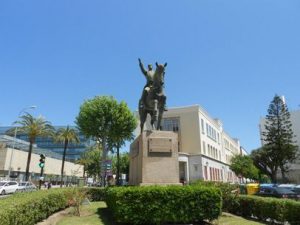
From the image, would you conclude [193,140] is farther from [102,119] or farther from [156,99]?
[156,99]

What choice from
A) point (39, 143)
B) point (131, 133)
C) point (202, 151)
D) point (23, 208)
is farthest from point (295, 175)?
point (39, 143)

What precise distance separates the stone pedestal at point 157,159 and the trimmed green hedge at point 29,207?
3822mm

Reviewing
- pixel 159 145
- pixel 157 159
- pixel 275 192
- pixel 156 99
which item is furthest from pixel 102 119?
pixel 157 159

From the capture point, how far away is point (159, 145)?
11906 mm

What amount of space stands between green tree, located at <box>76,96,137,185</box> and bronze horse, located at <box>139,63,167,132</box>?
24.1 metres

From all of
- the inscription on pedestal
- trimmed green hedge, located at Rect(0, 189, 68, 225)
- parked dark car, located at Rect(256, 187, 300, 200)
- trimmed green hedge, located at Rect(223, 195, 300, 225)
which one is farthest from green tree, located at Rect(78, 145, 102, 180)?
the inscription on pedestal

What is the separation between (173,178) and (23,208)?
5.40 metres

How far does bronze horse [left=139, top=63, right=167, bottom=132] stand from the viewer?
41.8 ft

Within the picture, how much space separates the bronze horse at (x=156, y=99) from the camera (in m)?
12.7

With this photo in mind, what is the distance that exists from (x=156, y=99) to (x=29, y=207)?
21.0 feet

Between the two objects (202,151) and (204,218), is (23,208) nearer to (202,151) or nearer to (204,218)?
(204,218)

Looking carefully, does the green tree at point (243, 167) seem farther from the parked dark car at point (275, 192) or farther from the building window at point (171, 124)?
the parked dark car at point (275, 192)

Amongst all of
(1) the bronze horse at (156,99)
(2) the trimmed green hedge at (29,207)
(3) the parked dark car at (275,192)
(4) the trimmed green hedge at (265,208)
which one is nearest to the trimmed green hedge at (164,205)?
(2) the trimmed green hedge at (29,207)

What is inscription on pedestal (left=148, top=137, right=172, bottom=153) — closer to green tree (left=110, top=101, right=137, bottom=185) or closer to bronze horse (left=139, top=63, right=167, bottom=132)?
bronze horse (left=139, top=63, right=167, bottom=132)
